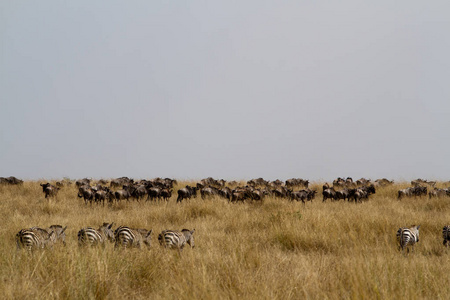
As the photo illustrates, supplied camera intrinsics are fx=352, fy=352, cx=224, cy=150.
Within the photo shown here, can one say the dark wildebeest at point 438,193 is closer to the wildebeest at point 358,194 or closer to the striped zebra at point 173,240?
the wildebeest at point 358,194

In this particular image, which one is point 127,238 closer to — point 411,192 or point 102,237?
point 102,237

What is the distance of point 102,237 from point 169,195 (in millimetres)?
10264

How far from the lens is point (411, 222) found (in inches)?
458

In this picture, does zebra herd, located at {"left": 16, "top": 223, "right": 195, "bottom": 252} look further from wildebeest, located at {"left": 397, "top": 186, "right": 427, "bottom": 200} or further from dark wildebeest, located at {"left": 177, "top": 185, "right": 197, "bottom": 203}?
wildebeest, located at {"left": 397, "top": 186, "right": 427, "bottom": 200}

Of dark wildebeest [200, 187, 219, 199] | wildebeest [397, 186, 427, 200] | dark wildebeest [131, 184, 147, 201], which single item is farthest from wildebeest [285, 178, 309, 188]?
dark wildebeest [131, 184, 147, 201]

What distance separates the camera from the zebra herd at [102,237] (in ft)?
24.5

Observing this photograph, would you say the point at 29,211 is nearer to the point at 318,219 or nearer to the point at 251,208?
the point at 251,208

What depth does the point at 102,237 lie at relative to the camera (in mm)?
8102

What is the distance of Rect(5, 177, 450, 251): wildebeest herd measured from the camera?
7.93m

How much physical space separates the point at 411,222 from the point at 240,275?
343 inches

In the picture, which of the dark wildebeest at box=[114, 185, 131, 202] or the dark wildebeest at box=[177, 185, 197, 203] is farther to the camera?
the dark wildebeest at box=[177, 185, 197, 203]

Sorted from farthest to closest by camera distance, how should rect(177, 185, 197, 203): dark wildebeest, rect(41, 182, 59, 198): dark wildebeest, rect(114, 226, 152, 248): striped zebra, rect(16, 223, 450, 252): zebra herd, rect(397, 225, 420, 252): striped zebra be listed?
rect(41, 182, 59, 198): dark wildebeest, rect(177, 185, 197, 203): dark wildebeest, rect(397, 225, 420, 252): striped zebra, rect(114, 226, 152, 248): striped zebra, rect(16, 223, 450, 252): zebra herd

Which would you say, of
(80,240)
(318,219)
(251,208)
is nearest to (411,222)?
(318,219)

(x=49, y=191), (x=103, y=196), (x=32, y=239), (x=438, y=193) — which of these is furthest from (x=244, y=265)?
(x=438, y=193)
